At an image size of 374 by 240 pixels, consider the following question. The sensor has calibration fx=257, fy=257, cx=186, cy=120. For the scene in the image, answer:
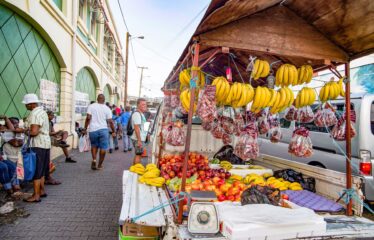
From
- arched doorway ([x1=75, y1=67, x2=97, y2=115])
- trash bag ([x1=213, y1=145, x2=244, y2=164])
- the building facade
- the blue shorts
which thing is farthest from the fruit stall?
arched doorway ([x1=75, y1=67, x2=97, y2=115])

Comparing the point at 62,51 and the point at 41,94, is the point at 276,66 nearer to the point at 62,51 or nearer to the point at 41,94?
the point at 41,94

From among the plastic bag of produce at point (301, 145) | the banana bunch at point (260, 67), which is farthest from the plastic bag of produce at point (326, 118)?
the banana bunch at point (260, 67)

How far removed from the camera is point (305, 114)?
12.6ft

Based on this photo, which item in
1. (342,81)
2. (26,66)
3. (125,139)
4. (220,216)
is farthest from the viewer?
(125,139)

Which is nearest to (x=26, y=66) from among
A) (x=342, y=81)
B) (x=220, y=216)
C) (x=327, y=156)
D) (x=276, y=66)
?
(x=276, y=66)

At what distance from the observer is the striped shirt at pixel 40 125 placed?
4484 millimetres

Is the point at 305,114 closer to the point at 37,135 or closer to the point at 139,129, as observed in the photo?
the point at 139,129

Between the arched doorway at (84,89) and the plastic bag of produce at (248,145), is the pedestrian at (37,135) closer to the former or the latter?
the plastic bag of produce at (248,145)

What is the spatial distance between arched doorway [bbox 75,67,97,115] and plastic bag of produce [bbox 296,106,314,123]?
9.65 m

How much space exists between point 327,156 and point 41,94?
776 centimetres

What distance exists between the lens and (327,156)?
5453mm

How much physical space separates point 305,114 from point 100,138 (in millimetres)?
5272

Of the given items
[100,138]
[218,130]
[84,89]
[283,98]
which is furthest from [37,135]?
[84,89]

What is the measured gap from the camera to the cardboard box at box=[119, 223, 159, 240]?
2.50m
